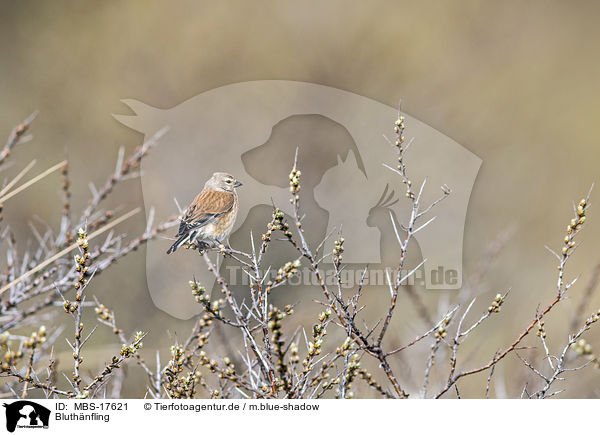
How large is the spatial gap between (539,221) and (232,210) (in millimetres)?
2261

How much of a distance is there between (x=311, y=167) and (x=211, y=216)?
978mm

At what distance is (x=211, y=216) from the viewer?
6.82 ft

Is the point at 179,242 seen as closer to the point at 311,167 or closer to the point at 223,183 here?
the point at 223,183

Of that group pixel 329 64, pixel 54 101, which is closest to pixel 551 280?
pixel 329 64

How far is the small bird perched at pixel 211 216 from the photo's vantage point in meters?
2.05
